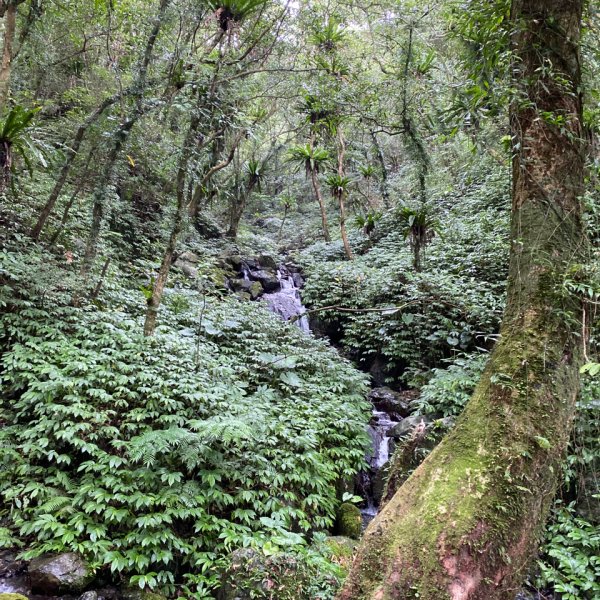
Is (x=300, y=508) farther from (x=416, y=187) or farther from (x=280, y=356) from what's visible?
(x=416, y=187)

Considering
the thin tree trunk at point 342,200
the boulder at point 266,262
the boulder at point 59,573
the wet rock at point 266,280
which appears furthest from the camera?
the boulder at point 266,262

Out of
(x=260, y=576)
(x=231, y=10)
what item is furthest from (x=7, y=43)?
(x=260, y=576)

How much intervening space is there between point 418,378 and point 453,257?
3253mm

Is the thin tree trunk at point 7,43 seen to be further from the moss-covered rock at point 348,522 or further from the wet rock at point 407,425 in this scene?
the wet rock at point 407,425

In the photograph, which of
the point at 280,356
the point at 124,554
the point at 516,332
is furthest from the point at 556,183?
the point at 280,356

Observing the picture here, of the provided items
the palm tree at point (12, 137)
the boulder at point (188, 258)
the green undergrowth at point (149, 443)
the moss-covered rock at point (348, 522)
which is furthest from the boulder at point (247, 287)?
the moss-covered rock at point (348, 522)

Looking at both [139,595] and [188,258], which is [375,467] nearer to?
[139,595]

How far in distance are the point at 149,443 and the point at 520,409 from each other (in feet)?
10.4

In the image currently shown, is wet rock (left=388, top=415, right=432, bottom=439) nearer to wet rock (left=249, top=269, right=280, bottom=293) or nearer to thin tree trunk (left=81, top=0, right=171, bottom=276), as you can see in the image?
thin tree trunk (left=81, top=0, right=171, bottom=276)

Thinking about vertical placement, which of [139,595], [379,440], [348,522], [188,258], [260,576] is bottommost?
[139,595]

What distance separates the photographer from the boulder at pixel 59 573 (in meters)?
2.95

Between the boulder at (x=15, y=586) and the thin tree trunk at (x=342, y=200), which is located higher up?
the thin tree trunk at (x=342, y=200)

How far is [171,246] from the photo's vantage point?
5387mm

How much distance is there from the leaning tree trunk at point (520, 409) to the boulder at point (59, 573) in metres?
2.38
